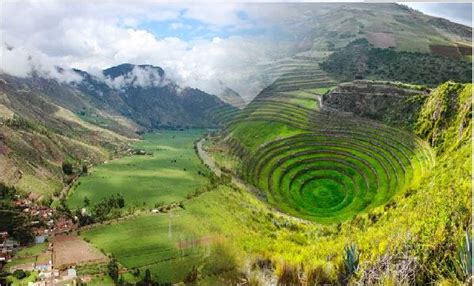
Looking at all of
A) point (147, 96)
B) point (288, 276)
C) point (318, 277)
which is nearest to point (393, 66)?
point (318, 277)

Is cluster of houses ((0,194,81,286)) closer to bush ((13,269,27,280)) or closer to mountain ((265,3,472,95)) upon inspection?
bush ((13,269,27,280))

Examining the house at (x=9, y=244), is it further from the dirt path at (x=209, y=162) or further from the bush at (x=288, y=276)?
the bush at (x=288, y=276)

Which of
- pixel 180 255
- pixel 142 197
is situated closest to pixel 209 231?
pixel 180 255

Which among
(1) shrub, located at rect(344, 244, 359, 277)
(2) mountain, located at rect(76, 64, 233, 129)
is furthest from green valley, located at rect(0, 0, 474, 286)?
(2) mountain, located at rect(76, 64, 233, 129)

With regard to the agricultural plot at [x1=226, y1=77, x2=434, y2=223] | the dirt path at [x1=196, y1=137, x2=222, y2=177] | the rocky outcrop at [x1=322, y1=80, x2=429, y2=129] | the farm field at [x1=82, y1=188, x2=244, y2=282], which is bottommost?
the farm field at [x1=82, y1=188, x2=244, y2=282]

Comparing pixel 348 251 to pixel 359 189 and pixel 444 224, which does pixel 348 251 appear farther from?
pixel 359 189

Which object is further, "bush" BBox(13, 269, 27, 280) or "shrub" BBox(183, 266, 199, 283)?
"bush" BBox(13, 269, 27, 280)

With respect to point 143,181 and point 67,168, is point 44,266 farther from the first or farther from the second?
point 67,168
